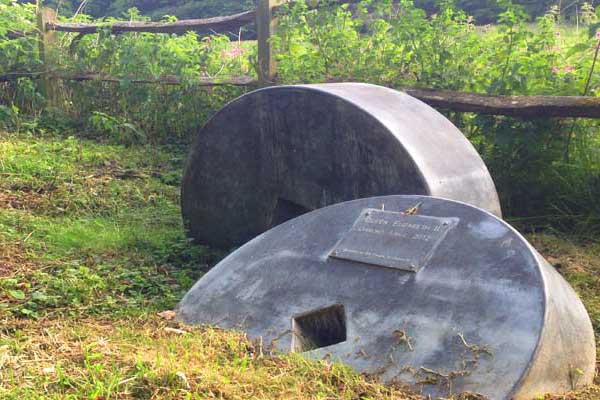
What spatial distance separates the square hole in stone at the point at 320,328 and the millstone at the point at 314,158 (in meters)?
0.92

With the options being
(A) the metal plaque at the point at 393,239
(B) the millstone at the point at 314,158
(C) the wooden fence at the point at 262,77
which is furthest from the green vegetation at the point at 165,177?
(A) the metal plaque at the point at 393,239

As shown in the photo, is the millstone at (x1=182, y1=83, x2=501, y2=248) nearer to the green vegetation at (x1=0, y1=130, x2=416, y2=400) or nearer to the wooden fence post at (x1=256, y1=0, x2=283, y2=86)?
the green vegetation at (x1=0, y1=130, x2=416, y2=400)

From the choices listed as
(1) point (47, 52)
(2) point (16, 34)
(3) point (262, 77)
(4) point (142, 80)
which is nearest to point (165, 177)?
(3) point (262, 77)

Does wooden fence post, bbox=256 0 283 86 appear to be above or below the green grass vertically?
above

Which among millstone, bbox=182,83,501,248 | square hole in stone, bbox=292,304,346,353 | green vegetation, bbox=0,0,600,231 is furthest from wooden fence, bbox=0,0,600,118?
square hole in stone, bbox=292,304,346,353

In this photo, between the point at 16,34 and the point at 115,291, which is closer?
the point at 115,291

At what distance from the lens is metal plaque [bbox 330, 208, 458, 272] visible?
334 cm

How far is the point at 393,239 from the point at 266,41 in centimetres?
423

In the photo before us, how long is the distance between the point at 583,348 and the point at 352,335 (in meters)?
0.85

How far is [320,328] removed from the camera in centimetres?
338

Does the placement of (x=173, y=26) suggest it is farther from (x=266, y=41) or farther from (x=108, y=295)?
(x=108, y=295)

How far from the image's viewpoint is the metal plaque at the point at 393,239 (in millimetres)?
3344

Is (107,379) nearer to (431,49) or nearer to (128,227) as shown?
(128,227)

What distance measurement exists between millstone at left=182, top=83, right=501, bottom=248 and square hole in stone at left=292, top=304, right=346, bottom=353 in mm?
922
